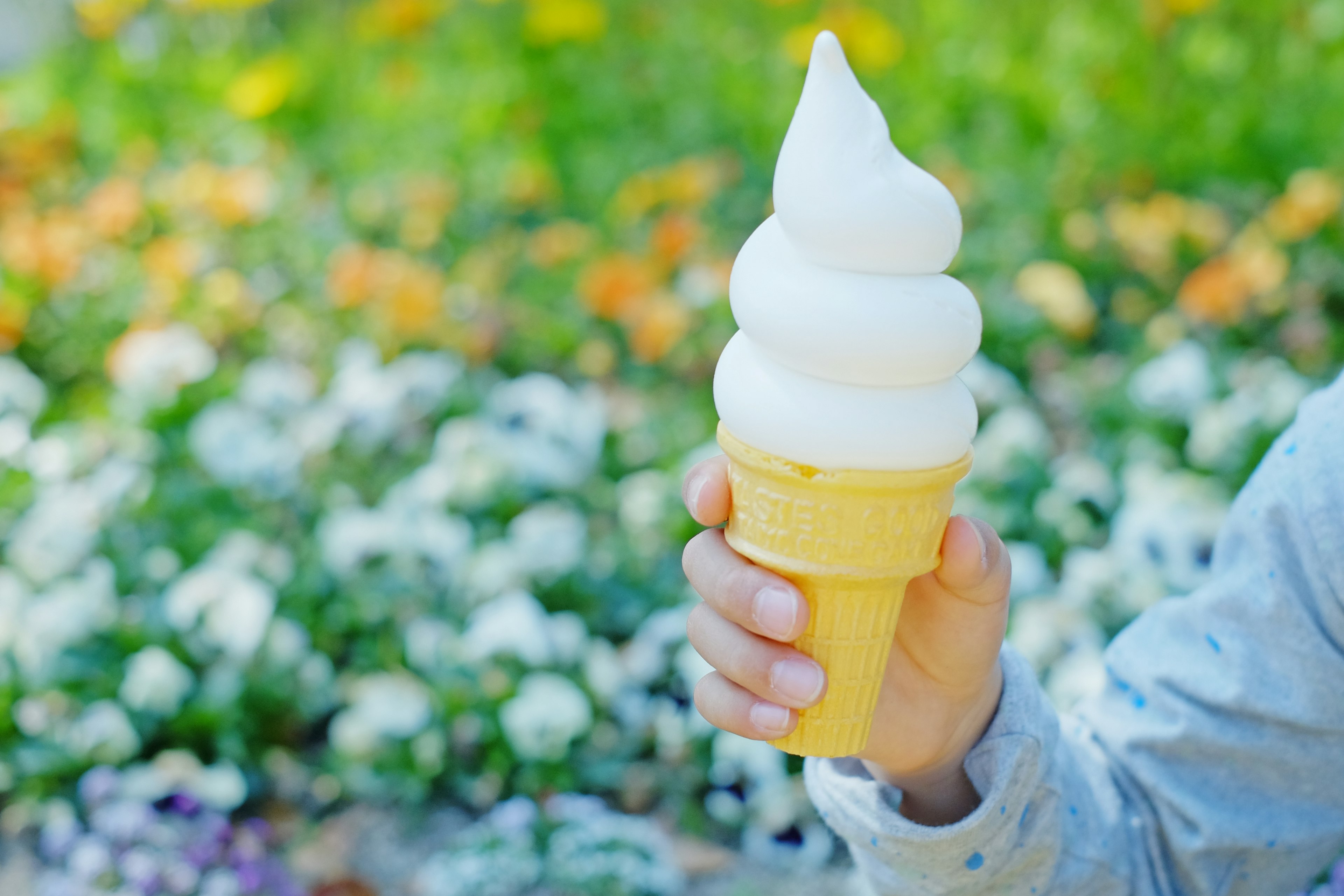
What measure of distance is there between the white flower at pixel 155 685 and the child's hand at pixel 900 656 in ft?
4.40

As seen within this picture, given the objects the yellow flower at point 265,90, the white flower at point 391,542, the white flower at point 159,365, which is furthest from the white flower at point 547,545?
the yellow flower at point 265,90

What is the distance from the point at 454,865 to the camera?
1.89 m

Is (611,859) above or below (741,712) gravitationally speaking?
below

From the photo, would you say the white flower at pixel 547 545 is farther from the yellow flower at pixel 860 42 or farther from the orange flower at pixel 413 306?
the yellow flower at pixel 860 42

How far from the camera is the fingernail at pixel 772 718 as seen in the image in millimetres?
1039

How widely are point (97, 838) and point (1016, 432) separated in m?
1.83

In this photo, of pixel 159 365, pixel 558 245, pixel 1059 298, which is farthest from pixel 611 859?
pixel 558 245

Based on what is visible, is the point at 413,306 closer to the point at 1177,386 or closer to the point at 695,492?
the point at 1177,386

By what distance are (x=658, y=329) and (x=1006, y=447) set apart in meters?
0.99

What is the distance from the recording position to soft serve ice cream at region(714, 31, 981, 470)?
39.9 inches

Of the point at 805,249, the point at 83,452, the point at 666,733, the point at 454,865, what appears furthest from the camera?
the point at 83,452

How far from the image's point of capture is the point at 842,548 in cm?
105

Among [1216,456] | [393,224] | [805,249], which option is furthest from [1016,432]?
[393,224]

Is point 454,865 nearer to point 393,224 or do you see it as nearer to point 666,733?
point 666,733
